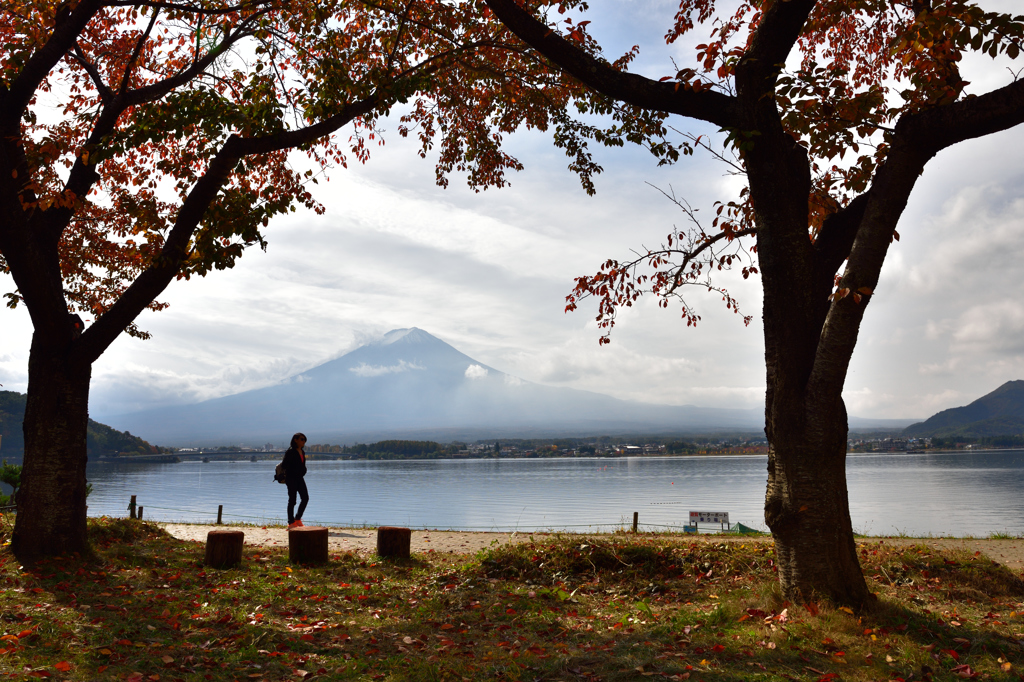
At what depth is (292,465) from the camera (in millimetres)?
11695

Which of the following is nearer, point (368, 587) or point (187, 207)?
point (368, 587)

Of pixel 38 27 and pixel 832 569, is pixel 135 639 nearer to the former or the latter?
pixel 832 569

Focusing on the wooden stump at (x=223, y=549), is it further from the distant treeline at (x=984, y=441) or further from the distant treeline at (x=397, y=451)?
the distant treeline at (x=984, y=441)

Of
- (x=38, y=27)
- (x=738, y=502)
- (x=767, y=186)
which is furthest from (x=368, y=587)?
(x=738, y=502)

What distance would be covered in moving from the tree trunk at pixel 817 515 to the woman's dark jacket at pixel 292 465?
8822 millimetres

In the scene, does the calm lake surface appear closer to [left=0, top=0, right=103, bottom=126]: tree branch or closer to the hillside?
the hillside

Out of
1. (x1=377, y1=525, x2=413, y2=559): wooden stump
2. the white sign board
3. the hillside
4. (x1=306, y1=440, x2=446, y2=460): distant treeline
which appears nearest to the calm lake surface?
the white sign board

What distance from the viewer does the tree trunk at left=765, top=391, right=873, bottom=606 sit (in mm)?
5738

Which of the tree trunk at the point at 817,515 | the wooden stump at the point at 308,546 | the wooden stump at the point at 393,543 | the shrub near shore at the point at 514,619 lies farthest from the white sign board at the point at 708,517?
the tree trunk at the point at 817,515

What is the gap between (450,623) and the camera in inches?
241

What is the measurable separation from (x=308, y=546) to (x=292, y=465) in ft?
10.4

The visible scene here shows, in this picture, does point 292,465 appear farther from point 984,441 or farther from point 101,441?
point 984,441

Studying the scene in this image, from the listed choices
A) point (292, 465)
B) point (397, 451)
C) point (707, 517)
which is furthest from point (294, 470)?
point (397, 451)

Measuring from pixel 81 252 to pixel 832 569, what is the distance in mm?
14671
